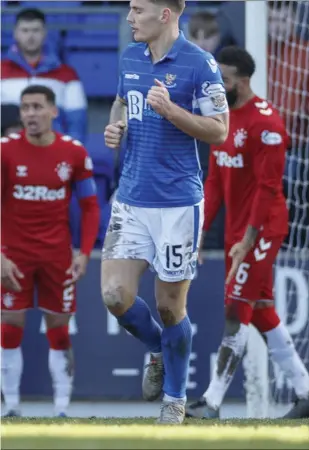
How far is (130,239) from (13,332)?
2592 mm

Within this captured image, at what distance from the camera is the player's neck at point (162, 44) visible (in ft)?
19.2

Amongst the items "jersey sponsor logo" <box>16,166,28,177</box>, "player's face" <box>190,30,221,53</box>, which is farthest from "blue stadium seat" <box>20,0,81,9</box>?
"jersey sponsor logo" <box>16,166,28,177</box>

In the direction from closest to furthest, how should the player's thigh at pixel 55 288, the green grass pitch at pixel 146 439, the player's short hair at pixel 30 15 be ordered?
the green grass pitch at pixel 146 439 < the player's thigh at pixel 55 288 < the player's short hair at pixel 30 15

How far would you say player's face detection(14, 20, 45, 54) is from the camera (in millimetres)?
9312

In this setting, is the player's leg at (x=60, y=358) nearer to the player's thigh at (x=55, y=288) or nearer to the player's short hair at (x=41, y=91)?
the player's thigh at (x=55, y=288)

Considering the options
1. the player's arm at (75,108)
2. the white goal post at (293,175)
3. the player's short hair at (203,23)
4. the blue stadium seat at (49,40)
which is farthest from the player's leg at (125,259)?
the blue stadium seat at (49,40)

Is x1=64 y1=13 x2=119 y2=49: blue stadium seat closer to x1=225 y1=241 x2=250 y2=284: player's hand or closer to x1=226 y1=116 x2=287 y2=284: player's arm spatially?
x1=226 y1=116 x2=287 y2=284: player's arm

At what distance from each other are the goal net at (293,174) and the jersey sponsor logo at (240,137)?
1447mm

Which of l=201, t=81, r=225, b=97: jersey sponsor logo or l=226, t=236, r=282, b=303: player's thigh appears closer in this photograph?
l=201, t=81, r=225, b=97: jersey sponsor logo

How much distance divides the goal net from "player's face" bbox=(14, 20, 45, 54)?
1.65m

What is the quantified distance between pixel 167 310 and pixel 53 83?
12.4ft

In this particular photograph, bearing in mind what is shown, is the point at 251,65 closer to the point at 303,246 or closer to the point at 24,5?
the point at 303,246

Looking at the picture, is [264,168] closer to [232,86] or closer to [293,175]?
[232,86]

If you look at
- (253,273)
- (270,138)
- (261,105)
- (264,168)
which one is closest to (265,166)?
(264,168)
